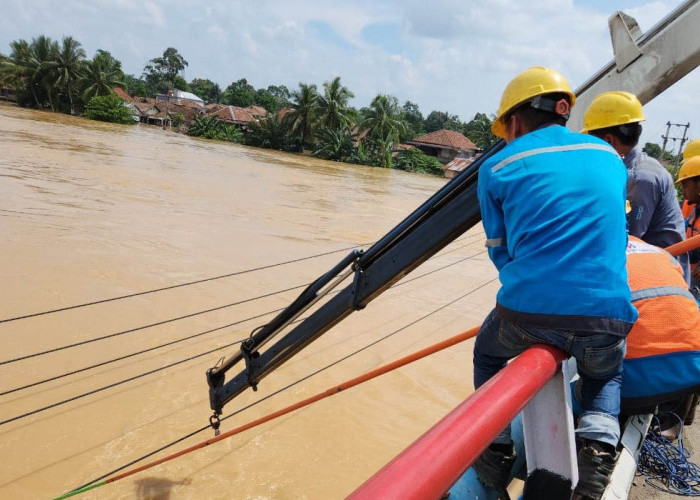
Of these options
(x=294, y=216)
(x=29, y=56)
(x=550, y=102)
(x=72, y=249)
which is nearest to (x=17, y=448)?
(x=550, y=102)

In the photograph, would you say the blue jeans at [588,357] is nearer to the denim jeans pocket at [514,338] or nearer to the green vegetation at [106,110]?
the denim jeans pocket at [514,338]

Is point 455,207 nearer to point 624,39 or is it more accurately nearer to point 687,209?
point 624,39

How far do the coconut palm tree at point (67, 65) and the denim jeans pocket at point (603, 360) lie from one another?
186 ft

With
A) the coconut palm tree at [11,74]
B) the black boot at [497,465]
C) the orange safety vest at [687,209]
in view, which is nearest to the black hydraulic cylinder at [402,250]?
the black boot at [497,465]

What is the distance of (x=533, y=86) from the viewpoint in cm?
162

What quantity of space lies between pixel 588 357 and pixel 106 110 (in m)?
51.3

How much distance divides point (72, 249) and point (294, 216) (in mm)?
6981

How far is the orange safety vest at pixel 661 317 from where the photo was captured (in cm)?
164

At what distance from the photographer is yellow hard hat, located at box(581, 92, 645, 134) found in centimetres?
232

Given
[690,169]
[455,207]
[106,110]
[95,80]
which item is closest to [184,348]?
[455,207]

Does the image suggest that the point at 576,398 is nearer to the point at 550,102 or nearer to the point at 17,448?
the point at 550,102

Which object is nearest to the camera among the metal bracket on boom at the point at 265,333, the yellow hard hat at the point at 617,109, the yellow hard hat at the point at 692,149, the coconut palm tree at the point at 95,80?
the yellow hard hat at the point at 617,109

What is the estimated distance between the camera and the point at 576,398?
186cm

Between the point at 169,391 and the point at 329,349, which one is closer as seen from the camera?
the point at 169,391
